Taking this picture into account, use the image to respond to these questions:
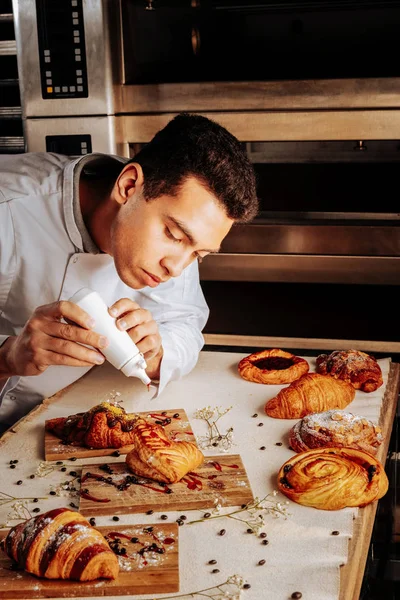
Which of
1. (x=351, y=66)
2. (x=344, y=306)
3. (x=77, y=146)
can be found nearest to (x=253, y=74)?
(x=351, y=66)

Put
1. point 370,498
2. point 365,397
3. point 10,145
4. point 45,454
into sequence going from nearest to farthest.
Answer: point 370,498 → point 45,454 → point 365,397 → point 10,145

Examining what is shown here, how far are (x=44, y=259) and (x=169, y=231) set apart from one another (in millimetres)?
559

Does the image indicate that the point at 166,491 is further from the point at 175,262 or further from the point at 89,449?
the point at 175,262

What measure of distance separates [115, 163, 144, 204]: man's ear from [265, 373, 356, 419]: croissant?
0.66 meters

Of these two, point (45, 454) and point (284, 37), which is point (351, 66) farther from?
point (45, 454)

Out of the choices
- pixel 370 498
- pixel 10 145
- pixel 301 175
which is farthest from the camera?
pixel 10 145

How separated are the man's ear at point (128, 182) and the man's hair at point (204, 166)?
2 centimetres

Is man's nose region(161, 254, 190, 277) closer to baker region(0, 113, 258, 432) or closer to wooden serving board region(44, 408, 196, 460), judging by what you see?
baker region(0, 113, 258, 432)

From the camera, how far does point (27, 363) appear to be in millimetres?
1690

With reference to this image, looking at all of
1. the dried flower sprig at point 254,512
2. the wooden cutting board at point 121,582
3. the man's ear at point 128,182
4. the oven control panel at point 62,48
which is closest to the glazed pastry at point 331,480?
the dried flower sprig at point 254,512

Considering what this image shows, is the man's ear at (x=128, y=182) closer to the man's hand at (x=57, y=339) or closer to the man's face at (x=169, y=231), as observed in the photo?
the man's face at (x=169, y=231)

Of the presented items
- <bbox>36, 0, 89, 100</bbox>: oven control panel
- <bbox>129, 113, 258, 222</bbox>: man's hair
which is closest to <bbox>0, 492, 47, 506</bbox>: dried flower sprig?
<bbox>129, 113, 258, 222</bbox>: man's hair

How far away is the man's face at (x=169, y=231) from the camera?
1727mm

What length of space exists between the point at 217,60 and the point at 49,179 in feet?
3.02
